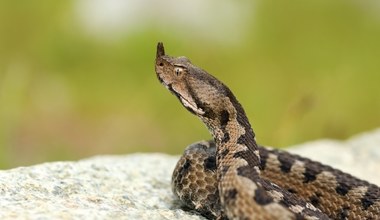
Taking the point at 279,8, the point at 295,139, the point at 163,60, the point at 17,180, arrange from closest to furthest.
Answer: the point at 17,180 < the point at 163,60 < the point at 295,139 < the point at 279,8

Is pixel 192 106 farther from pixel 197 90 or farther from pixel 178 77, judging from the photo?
pixel 178 77

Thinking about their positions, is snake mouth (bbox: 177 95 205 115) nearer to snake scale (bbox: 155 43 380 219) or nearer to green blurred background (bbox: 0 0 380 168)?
snake scale (bbox: 155 43 380 219)

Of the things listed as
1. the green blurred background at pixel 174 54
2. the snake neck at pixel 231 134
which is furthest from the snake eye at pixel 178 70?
the green blurred background at pixel 174 54

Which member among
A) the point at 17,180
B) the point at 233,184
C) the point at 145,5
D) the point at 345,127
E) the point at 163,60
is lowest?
the point at 17,180

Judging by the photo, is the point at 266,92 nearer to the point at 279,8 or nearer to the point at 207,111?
the point at 279,8

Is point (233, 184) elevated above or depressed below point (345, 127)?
below

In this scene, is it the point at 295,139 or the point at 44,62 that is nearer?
the point at 295,139

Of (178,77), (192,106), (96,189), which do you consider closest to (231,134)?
(192,106)

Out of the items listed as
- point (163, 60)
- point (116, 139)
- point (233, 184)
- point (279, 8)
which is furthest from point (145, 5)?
point (233, 184)
